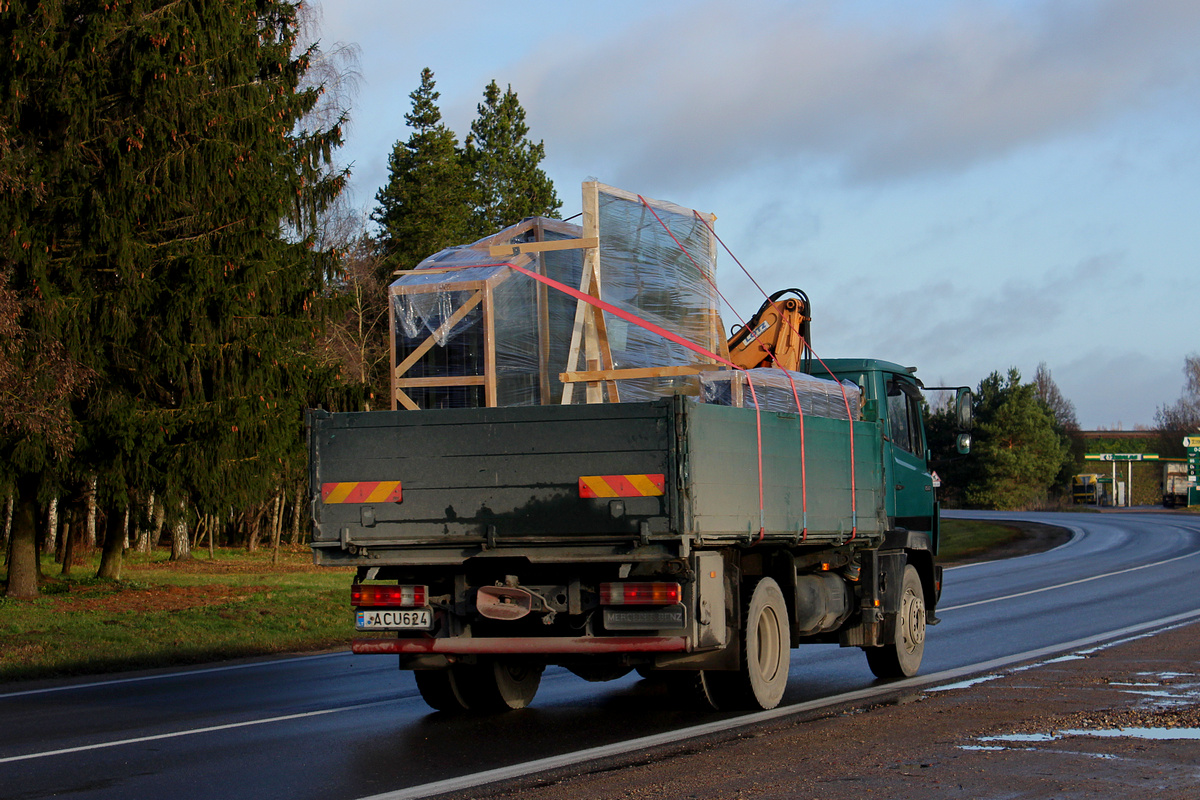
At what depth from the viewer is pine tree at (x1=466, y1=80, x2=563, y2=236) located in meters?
51.9

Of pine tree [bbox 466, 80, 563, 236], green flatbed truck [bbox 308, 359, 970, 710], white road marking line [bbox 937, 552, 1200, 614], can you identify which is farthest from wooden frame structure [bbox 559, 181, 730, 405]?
pine tree [bbox 466, 80, 563, 236]

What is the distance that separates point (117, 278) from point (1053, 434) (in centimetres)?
7448

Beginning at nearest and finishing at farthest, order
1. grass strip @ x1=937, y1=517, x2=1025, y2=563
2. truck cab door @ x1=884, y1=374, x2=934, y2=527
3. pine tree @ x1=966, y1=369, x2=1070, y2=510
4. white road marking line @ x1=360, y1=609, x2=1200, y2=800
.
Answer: white road marking line @ x1=360, y1=609, x2=1200, y2=800
truck cab door @ x1=884, y1=374, x2=934, y2=527
grass strip @ x1=937, y1=517, x2=1025, y2=563
pine tree @ x1=966, y1=369, x2=1070, y2=510

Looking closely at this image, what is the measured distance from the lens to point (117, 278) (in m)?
21.0

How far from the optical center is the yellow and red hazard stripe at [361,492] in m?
8.39

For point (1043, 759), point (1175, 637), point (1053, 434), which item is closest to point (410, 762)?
point (1043, 759)

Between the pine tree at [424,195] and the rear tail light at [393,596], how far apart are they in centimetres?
3467

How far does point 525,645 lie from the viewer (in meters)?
8.37

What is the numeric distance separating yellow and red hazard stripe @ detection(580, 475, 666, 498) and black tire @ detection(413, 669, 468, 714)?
228 cm

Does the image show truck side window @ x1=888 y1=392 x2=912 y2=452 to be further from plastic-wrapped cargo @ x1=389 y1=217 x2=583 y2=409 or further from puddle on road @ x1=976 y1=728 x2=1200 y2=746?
puddle on road @ x1=976 y1=728 x2=1200 y2=746

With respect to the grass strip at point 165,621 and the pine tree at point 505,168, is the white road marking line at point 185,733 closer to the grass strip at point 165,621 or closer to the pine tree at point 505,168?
the grass strip at point 165,621

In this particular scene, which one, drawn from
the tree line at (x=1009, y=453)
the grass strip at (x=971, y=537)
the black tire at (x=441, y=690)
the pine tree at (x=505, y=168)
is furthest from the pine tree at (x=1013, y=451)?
the black tire at (x=441, y=690)

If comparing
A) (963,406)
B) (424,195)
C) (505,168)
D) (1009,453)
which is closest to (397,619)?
(963,406)

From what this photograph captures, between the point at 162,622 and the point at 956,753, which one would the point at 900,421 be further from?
the point at 162,622
